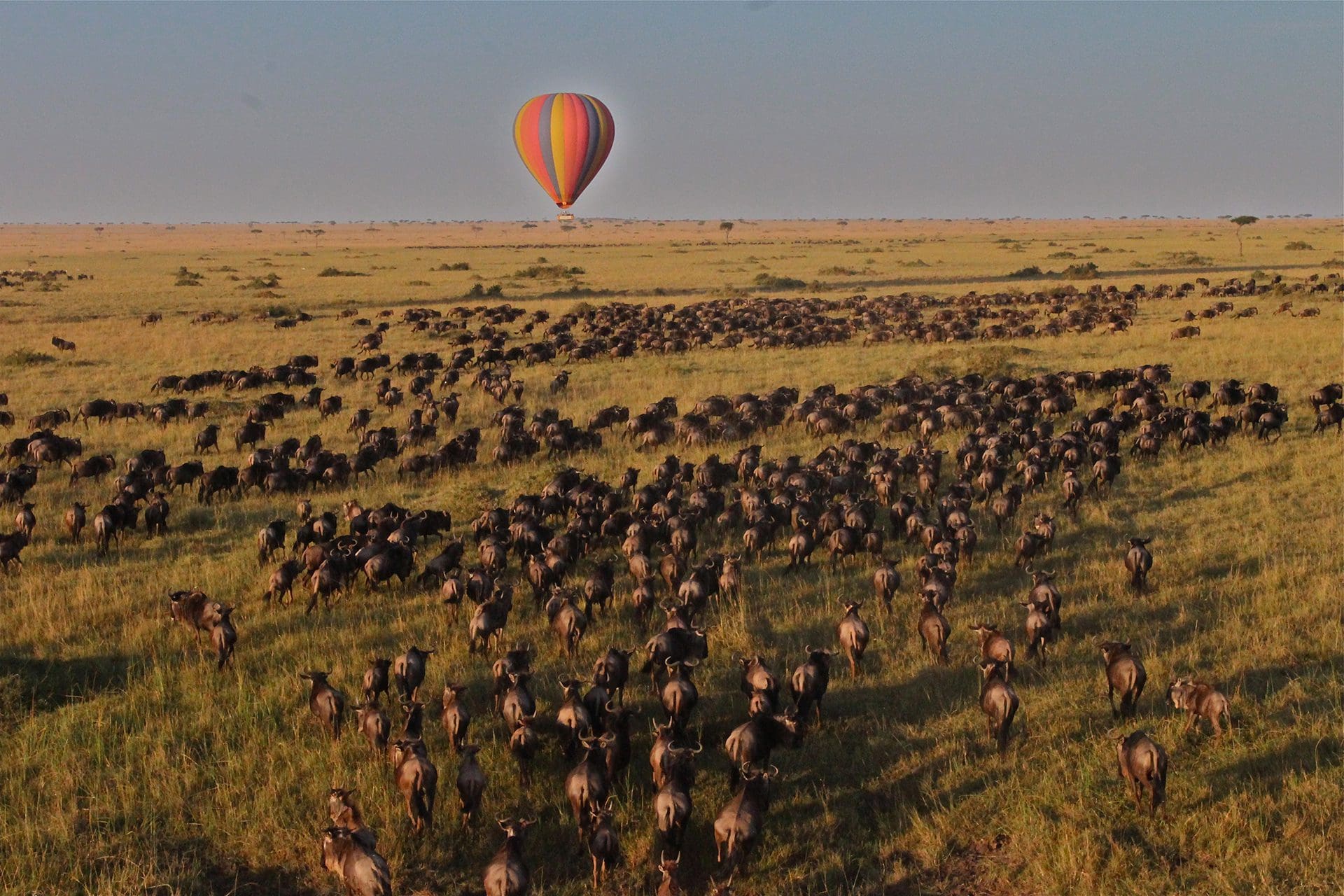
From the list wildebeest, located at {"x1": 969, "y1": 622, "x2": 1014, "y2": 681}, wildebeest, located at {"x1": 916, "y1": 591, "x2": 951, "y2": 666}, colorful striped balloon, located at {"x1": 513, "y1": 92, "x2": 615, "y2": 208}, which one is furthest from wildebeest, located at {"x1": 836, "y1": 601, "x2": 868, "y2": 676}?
colorful striped balloon, located at {"x1": 513, "y1": 92, "x2": 615, "y2": 208}

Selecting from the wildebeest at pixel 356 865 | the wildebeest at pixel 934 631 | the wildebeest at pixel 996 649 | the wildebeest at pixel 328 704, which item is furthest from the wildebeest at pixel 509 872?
the wildebeest at pixel 934 631

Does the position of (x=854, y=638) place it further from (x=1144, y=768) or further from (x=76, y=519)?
(x=76, y=519)

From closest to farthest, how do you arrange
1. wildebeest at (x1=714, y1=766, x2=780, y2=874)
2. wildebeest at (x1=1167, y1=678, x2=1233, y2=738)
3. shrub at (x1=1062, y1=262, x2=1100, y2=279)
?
wildebeest at (x1=714, y1=766, x2=780, y2=874)
wildebeest at (x1=1167, y1=678, x2=1233, y2=738)
shrub at (x1=1062, y1=262, x2=1100, y2=279)

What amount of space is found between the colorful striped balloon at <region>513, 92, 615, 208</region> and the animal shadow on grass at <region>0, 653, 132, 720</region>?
39.3 m

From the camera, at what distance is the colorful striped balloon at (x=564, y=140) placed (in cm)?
4575

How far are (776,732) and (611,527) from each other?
638 cm

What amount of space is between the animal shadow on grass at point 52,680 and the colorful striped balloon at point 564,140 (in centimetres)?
3930

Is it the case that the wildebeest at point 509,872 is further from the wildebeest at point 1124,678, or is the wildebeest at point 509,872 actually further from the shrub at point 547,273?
the shrub at point 547,273

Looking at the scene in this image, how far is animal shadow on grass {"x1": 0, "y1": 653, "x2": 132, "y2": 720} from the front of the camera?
9.02 metres

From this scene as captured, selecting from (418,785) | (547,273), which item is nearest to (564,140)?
(547,273)

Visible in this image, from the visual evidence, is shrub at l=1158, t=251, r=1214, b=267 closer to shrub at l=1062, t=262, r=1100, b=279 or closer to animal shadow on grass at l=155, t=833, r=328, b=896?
shrub at l=1062, t=262, r=1100, b=279

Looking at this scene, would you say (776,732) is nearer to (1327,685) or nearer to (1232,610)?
(1327,685)

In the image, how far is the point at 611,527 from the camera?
1375 centimetres

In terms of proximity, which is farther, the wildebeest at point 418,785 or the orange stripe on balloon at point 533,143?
the orange stripe on balloon at point 533,143
